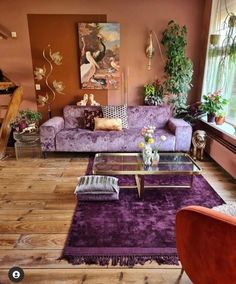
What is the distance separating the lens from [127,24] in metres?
3.88

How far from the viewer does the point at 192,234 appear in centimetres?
110

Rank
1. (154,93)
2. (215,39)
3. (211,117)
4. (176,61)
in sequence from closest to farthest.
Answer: (215,39) → (211,117) → (176,61) → (154,93)

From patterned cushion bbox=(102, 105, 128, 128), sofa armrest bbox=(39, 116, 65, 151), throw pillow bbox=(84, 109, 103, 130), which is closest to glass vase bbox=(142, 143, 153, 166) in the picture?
patterned cushion bbox=(102, 105, 128, 128)

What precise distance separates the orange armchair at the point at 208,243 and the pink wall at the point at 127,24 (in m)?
3.40

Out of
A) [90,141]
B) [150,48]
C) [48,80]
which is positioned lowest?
[90,141]

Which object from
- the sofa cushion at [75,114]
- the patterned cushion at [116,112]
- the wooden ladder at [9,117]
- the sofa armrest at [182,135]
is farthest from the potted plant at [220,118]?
the wooden ladder at [9,117]

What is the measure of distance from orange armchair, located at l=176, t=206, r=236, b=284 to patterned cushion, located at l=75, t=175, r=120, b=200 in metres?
1.16

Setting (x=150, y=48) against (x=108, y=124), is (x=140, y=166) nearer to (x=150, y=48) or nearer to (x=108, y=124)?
(x=108, y=124)

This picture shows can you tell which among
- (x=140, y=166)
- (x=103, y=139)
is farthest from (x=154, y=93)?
(x=140, y=166)

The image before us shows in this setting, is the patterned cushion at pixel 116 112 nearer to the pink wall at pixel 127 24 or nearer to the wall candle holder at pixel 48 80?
the pink wall at pixel 127 24

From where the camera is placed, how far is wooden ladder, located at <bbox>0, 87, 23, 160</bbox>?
12.4 ft

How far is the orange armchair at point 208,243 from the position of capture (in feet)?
3.03

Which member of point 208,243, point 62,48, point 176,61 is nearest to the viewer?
point 208,243

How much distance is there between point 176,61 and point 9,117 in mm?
2983
